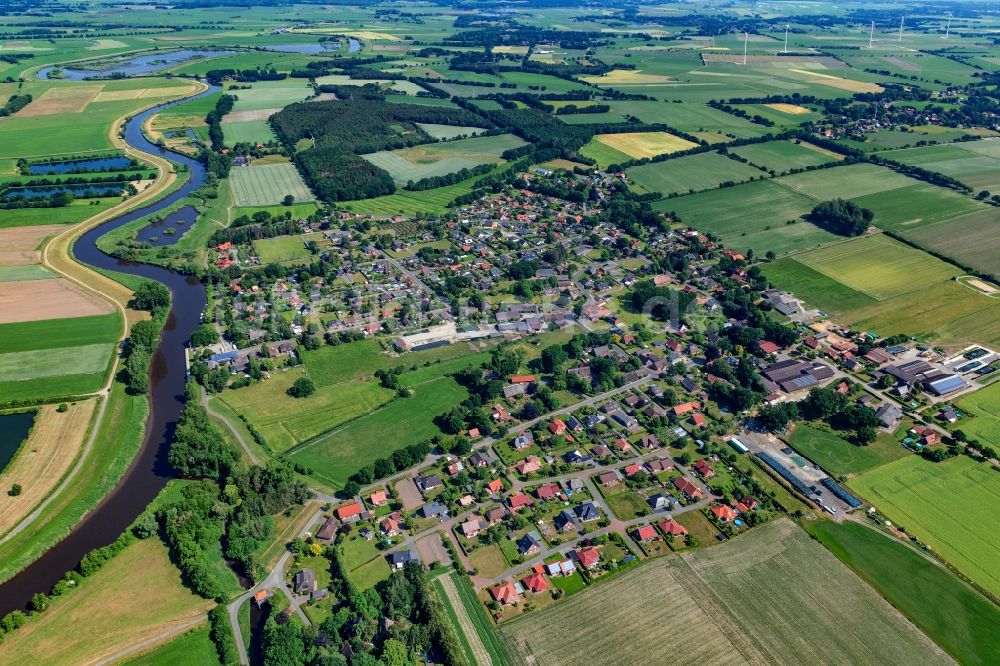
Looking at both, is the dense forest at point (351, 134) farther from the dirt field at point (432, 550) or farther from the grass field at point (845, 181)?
the dirt field at point (432, 550)

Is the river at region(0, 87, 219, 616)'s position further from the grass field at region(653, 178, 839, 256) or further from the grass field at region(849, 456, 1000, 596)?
the grass field at region(653, 178, 839, 256)

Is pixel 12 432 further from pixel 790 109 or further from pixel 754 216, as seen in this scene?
pixel 790 109

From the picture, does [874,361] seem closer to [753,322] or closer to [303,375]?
[753,322]

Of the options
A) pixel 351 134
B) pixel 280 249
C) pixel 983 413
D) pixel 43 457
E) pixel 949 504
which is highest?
pixel 351 134

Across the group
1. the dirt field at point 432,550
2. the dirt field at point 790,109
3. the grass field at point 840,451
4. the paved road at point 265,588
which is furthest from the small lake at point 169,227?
the dirt field at point 790,109

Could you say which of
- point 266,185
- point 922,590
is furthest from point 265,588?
point 266,185

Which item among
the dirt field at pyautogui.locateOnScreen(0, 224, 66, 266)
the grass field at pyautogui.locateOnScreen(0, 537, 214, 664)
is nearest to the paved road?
the grass field at pyautogui.locateOnScreen(0, 537, 214, 664)

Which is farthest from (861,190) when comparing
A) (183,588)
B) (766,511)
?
(183,588)
